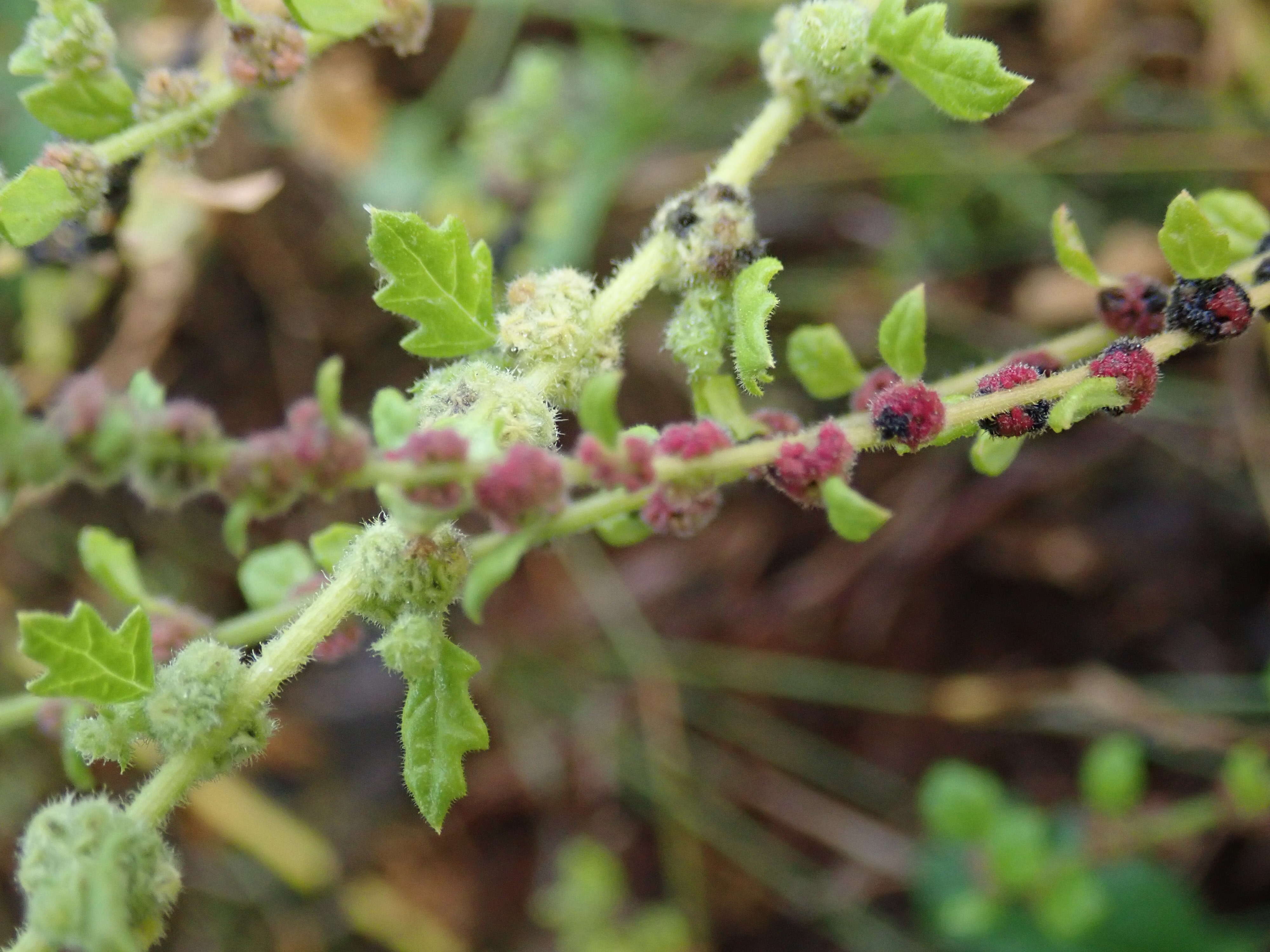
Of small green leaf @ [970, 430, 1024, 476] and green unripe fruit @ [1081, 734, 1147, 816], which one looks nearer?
small green leaf @ [970, 430, 1024, 476]

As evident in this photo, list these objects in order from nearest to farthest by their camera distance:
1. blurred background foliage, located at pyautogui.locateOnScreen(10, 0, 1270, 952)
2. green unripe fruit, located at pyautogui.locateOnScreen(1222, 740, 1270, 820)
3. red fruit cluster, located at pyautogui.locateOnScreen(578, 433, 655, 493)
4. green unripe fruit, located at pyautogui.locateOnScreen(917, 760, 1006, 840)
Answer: red fruit cluster, located at pyautogui.locateOnScreen(578, 433, 655, 493) < green unripe fruit, located at pyautogui.locateOnScreen(1222, 740, 1270, 820) < green unripe fruit, located at pyautogui.locateOnScreen(917, 760, 1006, 840) < blurred background foliage, located at pyautogui.locateOnScreen(10, 0, 1270, 952)

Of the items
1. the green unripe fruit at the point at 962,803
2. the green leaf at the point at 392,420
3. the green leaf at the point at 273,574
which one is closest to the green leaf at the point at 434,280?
the green leaf at the point at 392,420

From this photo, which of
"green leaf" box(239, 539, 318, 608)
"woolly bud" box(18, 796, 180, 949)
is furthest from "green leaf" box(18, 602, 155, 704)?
"green leaf" box(239, 539, 318, 608)

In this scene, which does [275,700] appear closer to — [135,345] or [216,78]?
[135,345]

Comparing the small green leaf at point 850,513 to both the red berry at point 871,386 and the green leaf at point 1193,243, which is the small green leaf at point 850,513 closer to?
the red berry at point 871,386

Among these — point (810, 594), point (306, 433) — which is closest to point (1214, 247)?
point (306, 433)

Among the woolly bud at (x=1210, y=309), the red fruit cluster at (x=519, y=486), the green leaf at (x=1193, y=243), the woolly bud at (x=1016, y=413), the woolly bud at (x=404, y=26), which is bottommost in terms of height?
the red fruit cluster at (x=519, y=486)

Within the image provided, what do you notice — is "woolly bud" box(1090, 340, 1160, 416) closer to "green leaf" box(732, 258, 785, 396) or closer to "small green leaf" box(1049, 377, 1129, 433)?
"small green leaf" box(1049, 377, 1129, 433)
